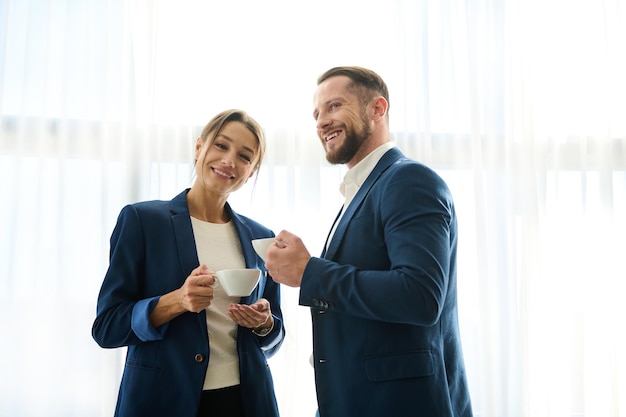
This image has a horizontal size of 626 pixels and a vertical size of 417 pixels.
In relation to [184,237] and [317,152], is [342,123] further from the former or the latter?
[317,152]

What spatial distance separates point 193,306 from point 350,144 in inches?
24.5

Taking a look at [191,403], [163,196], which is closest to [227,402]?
[191,403]

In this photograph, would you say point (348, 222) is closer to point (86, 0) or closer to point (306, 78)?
point (306, 78)

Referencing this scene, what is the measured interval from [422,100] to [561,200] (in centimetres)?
77

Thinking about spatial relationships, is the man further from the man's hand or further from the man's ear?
the man's ear

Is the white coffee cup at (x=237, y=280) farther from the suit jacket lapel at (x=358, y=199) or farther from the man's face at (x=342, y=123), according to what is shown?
the man's face at (x=342, y=123)

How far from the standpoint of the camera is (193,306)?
1373 mm

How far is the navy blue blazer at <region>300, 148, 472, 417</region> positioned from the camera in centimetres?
121

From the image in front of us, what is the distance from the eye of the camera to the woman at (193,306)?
1.42m

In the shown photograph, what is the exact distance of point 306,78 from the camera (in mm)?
2334

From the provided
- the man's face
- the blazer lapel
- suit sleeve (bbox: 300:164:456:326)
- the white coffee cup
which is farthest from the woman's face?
suit sleeve (bbox: 300:164:456:326)

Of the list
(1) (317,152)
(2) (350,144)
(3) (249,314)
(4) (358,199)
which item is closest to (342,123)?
(2) (350,144)

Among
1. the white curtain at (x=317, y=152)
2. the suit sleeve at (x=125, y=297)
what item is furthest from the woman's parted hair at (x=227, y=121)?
the white curtain at (x=317, y=152)

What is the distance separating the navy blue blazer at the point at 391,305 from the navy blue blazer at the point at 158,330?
10.0 inches
